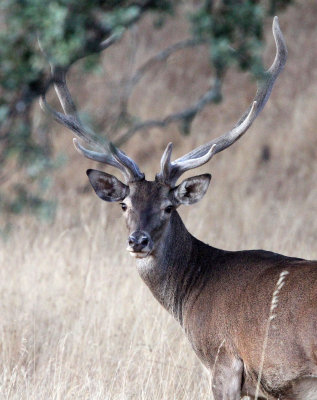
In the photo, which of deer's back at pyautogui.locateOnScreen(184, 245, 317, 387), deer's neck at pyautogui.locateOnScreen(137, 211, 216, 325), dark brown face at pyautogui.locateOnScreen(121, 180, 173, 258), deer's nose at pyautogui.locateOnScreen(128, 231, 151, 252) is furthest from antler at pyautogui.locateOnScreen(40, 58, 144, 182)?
deer's back at pyautogui.locateOnScreen(184, 245, 317, 387)

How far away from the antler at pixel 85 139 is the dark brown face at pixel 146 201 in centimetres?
9

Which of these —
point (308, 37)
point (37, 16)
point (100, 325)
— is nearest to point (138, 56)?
point (308, 37)

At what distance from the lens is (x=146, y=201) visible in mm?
5535

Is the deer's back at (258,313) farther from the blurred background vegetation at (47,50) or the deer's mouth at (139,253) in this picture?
the blurred background vegetation at (47,50)

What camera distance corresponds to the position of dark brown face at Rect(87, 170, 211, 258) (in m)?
5.30

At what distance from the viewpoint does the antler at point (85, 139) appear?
18.7 feet

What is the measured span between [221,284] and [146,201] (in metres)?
0.75

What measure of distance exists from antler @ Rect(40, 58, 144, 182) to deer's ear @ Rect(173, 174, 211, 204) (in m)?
0.28

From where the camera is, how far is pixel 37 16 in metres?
7.30

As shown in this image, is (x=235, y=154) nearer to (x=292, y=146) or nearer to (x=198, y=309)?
(x=292, y=146)

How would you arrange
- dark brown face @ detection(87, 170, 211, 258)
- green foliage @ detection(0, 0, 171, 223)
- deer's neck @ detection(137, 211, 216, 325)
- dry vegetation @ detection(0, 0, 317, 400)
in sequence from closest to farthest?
dark brown face @ detection(87, 170, 211, 258) < deer's neck @ detection(137, 211, 216, 325) < dry vegetation @ detection(0, 0, 317, 400) < green foliage @ detection(0, 0, 171, 223)

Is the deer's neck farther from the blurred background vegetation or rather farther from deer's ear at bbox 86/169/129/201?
the blurred background vegetation

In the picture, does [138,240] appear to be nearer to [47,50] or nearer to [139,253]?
[139,253]

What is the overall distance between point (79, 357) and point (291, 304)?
2.19 meters
